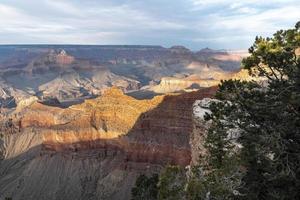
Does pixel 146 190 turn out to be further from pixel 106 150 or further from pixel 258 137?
pixel 106 150

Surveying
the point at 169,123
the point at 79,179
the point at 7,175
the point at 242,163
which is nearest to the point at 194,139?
the point at 242,163

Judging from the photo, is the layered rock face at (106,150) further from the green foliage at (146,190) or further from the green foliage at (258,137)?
the green foliage at (258,137)

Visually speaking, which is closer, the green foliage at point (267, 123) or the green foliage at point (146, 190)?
the green foliage at point (267, 123)

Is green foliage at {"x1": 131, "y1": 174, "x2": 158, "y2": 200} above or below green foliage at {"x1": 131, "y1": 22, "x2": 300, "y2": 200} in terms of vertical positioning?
below

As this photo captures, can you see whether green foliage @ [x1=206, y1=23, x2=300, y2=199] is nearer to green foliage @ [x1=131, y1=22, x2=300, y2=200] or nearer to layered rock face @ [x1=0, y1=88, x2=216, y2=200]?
green foliage @ [x1=131, y1=22, x2=300, y2=200]

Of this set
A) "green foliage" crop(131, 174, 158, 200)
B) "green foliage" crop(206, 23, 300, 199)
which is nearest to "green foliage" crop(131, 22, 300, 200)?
"green foliage" crop(206, 23, 300, 199)

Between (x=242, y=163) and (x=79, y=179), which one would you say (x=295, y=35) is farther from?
(x=79, y=179)

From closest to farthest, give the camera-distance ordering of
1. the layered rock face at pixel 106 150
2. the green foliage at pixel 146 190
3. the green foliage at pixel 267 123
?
the green foliage at pixel 267 123 < the green foliage at pixel 146 190 < the layered rock face at pixel 106 150

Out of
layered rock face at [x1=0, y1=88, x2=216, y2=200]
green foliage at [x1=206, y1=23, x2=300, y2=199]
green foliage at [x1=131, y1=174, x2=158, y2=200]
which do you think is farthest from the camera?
layered rock face at [x1=0, y1=88, x2=216, y2=200]

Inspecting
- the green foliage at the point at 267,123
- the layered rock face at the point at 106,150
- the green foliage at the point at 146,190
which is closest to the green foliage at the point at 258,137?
the green foliage at the point at 267,123
